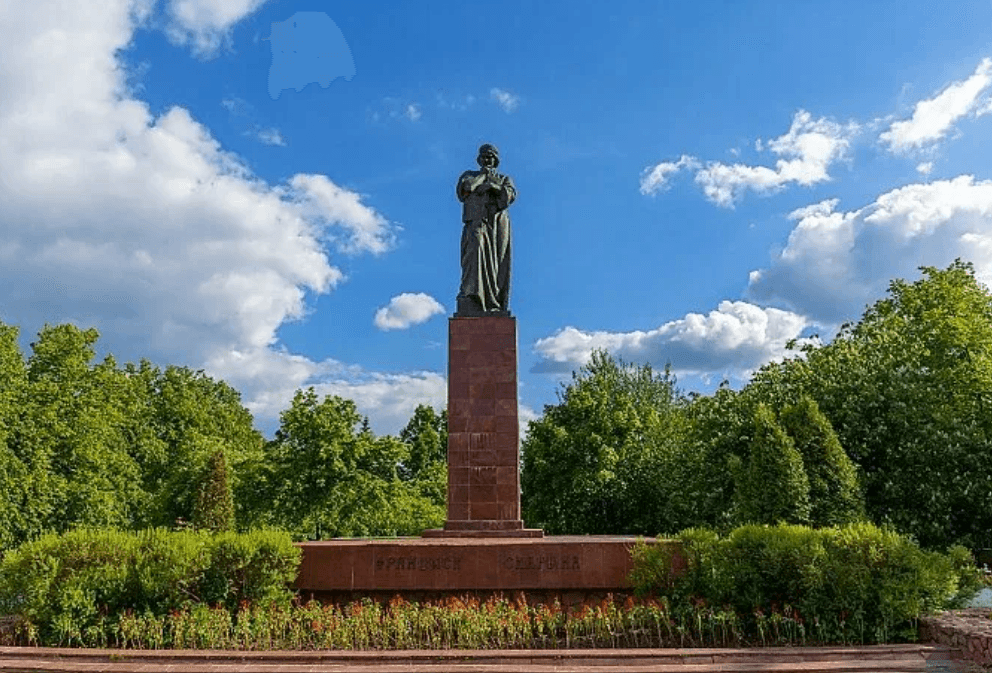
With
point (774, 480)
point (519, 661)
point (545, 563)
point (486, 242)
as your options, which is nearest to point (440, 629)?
point (519, 661)

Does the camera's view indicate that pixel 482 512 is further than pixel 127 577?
Yes

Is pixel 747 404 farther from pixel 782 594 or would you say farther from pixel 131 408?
pixel 131 408

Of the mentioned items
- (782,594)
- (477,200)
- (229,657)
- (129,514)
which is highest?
(477,200)

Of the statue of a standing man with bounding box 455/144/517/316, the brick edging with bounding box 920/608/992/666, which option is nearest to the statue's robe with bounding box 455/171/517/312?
the statue of a standing man with bounding box 455/144/517/316

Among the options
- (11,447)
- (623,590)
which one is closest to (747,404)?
(623,590)

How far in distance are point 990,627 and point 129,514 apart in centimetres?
2784

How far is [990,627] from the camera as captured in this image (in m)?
8.91

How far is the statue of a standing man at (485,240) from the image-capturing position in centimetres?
1473

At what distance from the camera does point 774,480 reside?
54.5ft

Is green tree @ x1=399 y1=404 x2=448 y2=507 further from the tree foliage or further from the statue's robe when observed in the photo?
the statue's robe

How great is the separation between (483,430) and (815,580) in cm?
581

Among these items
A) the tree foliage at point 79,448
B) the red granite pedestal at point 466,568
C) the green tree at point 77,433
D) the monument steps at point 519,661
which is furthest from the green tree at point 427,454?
the monument steps at point 519,661

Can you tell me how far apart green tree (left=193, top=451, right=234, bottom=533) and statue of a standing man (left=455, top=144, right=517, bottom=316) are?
12149 millimetres

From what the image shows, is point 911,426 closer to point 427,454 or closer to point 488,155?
point 488,155
